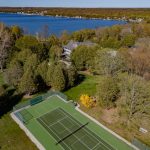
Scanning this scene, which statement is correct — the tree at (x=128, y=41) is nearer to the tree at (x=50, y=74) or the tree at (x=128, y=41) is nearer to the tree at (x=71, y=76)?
the tree at (x=71, y=76)

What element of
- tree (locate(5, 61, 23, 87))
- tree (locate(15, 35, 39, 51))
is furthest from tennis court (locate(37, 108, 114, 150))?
tree (locate(15, 35, 39, 51))

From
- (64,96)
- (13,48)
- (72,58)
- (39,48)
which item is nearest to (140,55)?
(72,58)

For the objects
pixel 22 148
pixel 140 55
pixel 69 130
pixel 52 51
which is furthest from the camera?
pixel 52 51

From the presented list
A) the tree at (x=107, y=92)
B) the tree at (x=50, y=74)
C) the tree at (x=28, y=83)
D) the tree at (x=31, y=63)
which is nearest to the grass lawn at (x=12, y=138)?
the tree at (x=28, y=83)

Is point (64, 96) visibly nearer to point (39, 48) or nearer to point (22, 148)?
point (22, 148)

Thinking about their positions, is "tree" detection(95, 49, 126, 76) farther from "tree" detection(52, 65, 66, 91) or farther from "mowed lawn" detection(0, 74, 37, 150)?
"mowed lawn" detection(0, 74, 37, 150)

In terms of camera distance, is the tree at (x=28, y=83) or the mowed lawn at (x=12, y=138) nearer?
the mowed lawn at (x=12, y=138)

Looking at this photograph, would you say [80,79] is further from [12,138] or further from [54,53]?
[12,138]

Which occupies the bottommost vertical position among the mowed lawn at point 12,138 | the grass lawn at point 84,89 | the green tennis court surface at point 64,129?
the grass lawn at point 84,89
